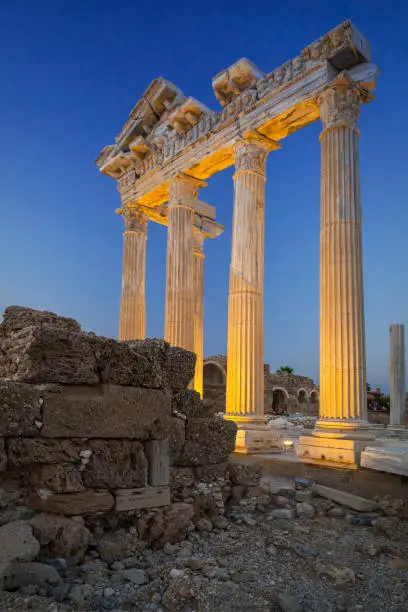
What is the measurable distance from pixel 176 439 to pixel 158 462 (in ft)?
1.30

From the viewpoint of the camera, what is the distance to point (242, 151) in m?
12.2

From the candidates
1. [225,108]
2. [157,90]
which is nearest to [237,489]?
[225,108]

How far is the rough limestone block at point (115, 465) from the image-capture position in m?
4.72

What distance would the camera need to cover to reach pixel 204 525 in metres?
5.46

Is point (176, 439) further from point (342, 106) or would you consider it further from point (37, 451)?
point (342, 106)

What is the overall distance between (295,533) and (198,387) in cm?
883

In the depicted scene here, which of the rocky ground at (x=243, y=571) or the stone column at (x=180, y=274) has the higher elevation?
the stone column at (x=180, y=274)

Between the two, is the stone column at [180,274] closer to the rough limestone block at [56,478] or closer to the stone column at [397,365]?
the stone column at [397,365]

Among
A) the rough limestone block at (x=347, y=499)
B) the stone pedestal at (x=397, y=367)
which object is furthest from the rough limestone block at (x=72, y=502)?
the stone pedestal at (x=397, y=367)

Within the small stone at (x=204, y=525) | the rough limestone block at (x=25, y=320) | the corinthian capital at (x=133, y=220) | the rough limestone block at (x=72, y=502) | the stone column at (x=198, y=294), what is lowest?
the small stone at (x=204, y=525)

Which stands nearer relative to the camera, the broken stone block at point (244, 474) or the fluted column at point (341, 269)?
the broken stone block at point (244, 474)

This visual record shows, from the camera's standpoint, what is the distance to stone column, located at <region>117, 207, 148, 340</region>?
52.3 ft

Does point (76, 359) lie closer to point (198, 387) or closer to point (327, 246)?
point (327, 246)

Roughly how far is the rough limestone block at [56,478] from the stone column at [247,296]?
663 centimetres
